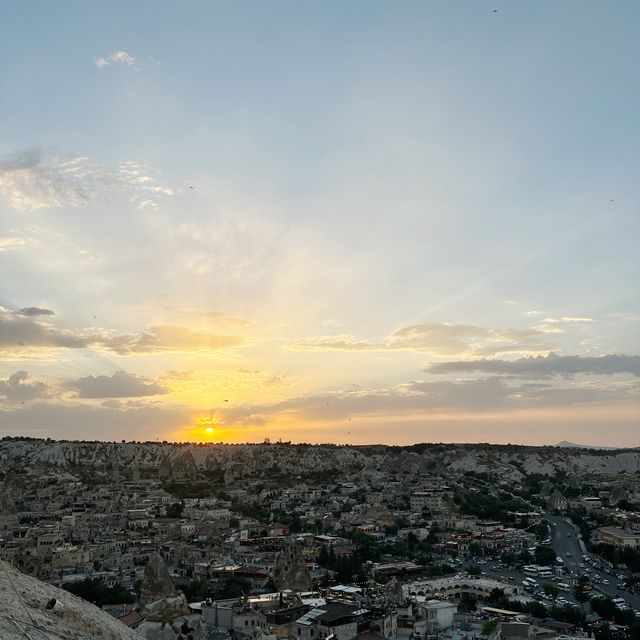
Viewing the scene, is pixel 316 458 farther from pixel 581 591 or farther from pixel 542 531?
pixel 581 591

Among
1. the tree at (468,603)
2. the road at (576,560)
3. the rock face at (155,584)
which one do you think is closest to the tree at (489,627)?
the tree at (468,603)

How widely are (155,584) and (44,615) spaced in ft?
89.7

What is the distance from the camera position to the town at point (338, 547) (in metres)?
32.3

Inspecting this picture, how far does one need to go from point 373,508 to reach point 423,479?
1286 inches

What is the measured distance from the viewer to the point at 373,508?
88438mm

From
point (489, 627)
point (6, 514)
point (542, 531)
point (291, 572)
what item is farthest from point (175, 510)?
point (489, 627)

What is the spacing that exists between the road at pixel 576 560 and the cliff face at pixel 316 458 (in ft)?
179

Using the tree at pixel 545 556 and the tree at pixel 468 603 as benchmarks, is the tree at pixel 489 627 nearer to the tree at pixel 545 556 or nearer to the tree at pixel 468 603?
the tree at pixel 468 603

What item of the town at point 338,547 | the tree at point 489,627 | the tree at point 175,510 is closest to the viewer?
the tree at point 489,627

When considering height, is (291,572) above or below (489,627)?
below

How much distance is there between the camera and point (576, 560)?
5688 cm

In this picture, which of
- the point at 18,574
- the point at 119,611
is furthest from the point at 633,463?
the point at 18,574

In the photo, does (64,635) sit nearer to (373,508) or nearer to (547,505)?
(373,508)

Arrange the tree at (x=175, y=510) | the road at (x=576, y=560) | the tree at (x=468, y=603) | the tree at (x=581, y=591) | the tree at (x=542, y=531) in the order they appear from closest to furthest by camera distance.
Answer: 1. the tree at (x=468, y=603)
2. the tree at (x=581, y=591)
3. the road at (x=576, y=560)
4. the tree at (x=542, y=531)
5. the tree at (x=175, y=510)
